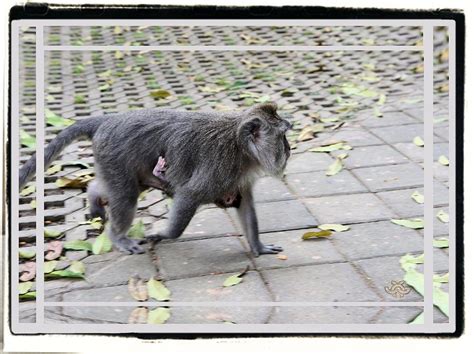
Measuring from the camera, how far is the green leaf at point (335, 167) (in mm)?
5383

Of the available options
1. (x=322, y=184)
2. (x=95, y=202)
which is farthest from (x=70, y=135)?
(x=322, y=184)

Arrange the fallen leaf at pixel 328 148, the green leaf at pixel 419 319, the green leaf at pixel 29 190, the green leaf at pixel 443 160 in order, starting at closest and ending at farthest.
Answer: the green leaf at pixel 419 319 < the green leaf at pixel 29 190 < the green leaf at pixel 443 160 < the fallen leaf at pixel 328 148

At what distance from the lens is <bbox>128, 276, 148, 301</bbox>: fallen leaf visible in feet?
12.8

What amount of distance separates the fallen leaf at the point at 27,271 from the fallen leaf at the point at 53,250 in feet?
1.06

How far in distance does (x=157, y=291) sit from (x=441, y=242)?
1.62 meters

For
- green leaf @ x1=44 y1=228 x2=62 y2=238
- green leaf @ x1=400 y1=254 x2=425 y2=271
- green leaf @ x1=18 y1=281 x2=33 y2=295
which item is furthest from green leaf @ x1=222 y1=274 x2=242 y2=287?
green leaf @ x1=44 y1=228 x2=62 y2=238

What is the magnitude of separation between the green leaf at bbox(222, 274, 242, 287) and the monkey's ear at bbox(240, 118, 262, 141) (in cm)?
79

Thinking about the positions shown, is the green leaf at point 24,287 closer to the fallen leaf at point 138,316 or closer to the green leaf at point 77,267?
Answer: the green leaf at point 77,267

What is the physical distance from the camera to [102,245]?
14.8 feet

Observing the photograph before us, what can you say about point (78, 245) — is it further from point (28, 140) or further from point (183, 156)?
point (28, 140)

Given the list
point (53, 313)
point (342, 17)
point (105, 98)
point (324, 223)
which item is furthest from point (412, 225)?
point (105, 98)

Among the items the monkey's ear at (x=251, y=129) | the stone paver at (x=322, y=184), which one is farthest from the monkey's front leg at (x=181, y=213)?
the stone paver at (x=322, y=184)

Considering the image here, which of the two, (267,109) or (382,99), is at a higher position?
(267,109)

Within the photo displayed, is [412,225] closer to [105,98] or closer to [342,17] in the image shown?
[342,17]
